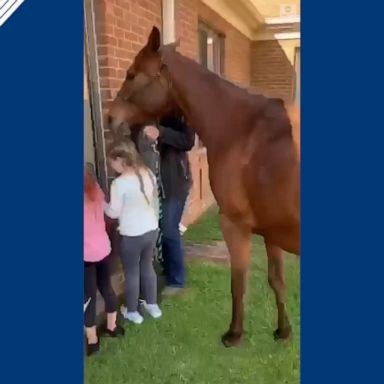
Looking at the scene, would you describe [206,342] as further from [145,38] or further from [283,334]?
[145,38]

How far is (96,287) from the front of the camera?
7.63 ft

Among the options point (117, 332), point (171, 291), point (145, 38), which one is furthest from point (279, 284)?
point (145, 38)

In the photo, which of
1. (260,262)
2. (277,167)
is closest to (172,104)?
(277,167)

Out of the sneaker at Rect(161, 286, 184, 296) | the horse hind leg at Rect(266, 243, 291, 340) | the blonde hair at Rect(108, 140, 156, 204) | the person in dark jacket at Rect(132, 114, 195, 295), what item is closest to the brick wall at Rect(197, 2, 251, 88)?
the person in dark jacket at Rect(132, 114, 195, 295)

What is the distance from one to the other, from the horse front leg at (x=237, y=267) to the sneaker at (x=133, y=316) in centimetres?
31

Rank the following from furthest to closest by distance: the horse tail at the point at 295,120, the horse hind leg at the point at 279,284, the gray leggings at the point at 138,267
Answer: the gray leggings at the point at 138,267 < the horse hind leg at the point at 279,284 < the horse tail at the point at 295,120

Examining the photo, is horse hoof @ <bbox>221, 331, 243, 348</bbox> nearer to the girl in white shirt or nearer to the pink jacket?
the girl in white shirt

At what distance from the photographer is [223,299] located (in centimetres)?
228

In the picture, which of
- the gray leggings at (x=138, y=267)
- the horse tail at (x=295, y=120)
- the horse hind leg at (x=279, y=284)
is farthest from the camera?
the gray leggings at (x=138, y=267)

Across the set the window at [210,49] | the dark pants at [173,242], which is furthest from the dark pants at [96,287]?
the window at [210,49]

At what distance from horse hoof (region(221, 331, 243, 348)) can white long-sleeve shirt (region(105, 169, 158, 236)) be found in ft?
1.51

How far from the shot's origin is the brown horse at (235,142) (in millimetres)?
2145

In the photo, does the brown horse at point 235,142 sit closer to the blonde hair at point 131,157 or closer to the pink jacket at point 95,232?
the blonde hair at point 131,157

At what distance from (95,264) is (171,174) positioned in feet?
1.40
